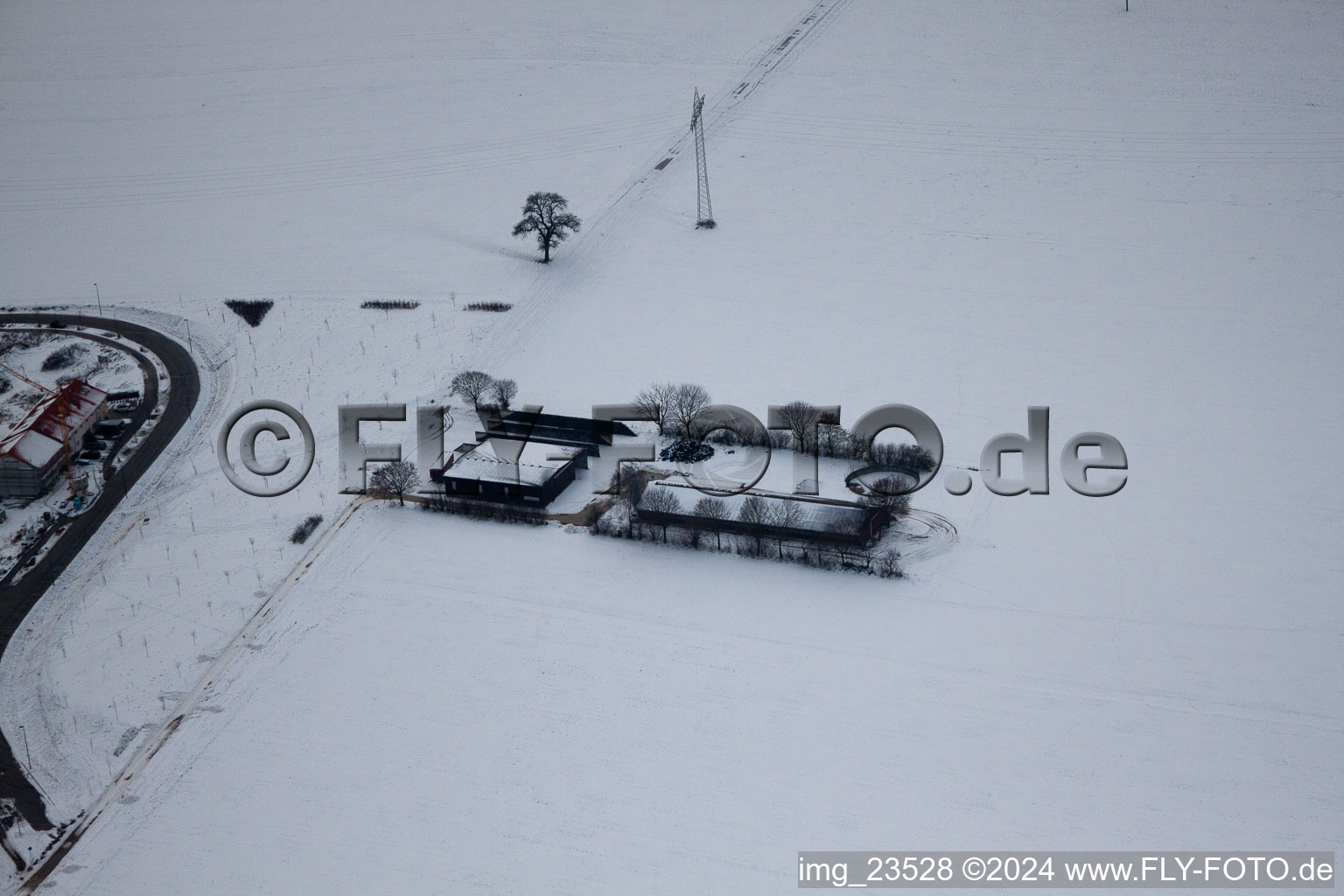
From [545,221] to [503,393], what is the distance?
420 inches

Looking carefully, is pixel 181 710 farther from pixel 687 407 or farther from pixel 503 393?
pixel 687 407

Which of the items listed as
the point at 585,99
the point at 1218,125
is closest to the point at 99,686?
the point at 585,99

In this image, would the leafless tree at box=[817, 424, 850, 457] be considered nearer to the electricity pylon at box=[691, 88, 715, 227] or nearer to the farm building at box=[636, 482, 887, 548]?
the farm building at box=[636, 482, 887, 548]

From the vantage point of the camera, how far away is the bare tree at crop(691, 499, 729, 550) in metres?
29.4

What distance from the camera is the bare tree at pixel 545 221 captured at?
4306 centimetres

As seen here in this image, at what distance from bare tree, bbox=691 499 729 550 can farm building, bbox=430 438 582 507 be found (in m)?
3.93

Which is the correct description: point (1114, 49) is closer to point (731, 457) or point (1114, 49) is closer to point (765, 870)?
point (731, 457)

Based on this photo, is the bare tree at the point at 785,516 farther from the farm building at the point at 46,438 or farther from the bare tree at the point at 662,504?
the farm building at the point at 46,438

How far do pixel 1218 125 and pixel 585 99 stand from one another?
85.9 feet

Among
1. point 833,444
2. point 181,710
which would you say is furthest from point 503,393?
point 181,710

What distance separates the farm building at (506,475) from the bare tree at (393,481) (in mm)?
688

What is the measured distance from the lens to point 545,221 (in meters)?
43.1

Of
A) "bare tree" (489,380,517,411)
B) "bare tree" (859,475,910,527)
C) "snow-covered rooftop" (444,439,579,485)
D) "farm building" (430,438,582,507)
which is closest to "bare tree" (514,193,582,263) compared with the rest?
"bare tree" (489,380,517,411)

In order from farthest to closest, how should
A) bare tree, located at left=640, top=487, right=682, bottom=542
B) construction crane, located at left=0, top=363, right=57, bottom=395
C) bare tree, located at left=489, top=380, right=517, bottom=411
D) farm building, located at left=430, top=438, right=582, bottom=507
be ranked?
1. construction crane, located at left=0, top=363, right=57, bottom=395
2. bare tree, located at left=489, top=380, right=517, bottom=411
3. farm building, located at left=430, top=438, right=582, bottom=507
4. bare tree, located at left=640, top=487, right=682, bottom=542
